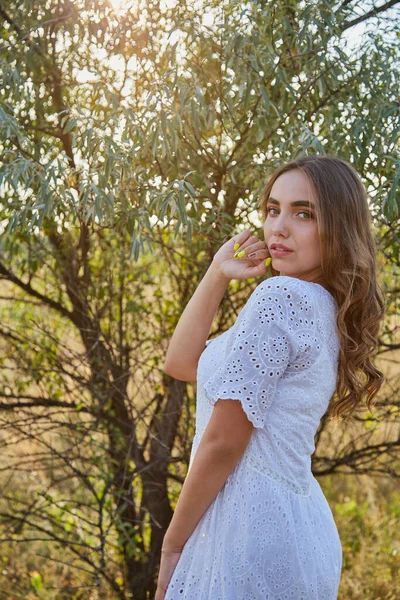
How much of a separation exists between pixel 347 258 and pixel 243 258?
1.25ft

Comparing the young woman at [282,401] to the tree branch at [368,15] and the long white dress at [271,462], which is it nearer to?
the long white dress at [271,462]

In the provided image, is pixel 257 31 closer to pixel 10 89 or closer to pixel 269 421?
pixel 10 89

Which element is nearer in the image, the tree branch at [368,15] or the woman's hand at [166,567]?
the woman's hand at [166,567]

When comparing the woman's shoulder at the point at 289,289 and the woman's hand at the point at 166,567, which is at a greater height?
the woman's shoulder at the point at 289,289

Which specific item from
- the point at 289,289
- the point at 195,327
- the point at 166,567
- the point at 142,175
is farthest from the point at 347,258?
the point at 142,175

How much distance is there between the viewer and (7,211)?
3.37 meters

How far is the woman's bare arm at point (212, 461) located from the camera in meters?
1.50

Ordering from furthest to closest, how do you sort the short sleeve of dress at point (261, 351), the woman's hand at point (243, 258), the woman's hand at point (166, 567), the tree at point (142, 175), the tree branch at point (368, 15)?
the tree branch at point (368, 15) → the tree at point (142, 175) → the woman's hand at point (243, 258) → the woman's hand at point (166, 567) → the short sleeve of dress at point (261, 351)

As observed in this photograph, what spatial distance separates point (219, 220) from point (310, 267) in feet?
4.40

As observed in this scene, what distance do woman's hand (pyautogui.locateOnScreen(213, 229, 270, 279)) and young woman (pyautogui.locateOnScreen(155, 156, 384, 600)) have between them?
0.48 ft

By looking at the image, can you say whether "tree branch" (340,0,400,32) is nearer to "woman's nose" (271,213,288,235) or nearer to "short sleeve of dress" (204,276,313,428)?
"woman's nose" (271,213,288,235)

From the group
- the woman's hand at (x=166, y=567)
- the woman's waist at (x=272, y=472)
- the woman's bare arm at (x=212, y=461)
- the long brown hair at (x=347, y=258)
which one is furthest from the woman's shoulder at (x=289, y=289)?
the woman's hand at (x=166, y=567)

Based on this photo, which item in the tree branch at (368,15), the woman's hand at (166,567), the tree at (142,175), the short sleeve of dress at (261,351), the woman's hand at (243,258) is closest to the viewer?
the short sleeve of dress at (261,351)

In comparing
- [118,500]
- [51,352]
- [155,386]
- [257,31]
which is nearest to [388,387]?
[155,386]
